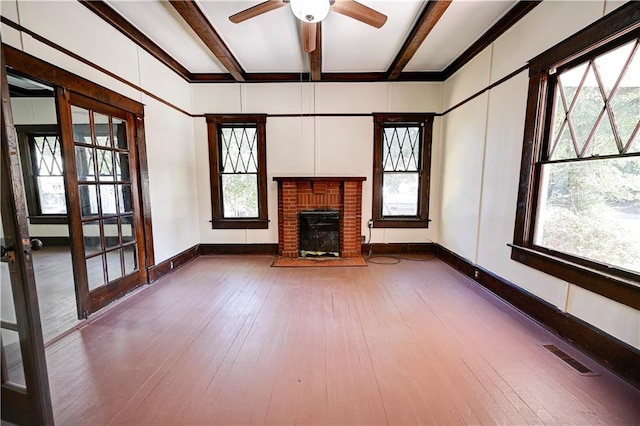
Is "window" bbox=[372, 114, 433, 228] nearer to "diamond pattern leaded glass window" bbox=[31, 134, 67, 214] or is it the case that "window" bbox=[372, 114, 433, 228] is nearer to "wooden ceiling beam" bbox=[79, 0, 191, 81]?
"wooden ceiling beam" bbox=[79, 0, 191, 81]

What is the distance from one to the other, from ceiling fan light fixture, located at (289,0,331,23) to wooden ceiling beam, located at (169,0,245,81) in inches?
43.7

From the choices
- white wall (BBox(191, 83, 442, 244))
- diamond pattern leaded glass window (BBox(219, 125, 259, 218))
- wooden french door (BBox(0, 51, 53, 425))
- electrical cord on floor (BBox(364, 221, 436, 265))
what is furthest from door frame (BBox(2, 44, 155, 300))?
electrical cord on floor (BBox(364, 221, 436, 265))

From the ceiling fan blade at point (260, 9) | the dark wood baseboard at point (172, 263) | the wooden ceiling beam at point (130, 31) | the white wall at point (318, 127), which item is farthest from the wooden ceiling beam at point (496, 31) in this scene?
the dark wood baseboard at point (172, 263)

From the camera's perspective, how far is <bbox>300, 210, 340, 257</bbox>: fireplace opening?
15.0 ft

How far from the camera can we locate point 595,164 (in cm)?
205

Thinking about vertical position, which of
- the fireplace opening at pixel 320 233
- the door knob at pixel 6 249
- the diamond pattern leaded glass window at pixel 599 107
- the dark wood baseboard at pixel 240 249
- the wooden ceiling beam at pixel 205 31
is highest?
the wooden ceiling beam at pixel 205 31

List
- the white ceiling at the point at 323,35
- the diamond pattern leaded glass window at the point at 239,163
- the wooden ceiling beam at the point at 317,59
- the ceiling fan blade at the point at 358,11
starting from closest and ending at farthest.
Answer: the ceiling fan blade at the point at 358,11, the white ceiling at the point at 323,35, the wooden ceiling beam at the point at 317,59, the diamond pattern leaded glass window at the point at 239,163

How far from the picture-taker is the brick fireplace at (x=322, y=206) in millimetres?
4578

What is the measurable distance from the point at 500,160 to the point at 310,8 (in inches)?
102

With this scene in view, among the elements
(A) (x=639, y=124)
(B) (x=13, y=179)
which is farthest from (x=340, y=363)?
(A) (x=639, y=124)

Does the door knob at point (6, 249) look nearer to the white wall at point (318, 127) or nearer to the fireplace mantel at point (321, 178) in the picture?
the fireplace mantel at point (321, 178)

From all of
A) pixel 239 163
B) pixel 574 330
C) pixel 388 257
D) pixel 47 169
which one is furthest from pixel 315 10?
pixel 47 169

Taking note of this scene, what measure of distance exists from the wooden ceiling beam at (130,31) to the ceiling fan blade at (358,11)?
2333 mm

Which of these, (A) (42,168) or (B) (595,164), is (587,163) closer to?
(B) (595,164)
